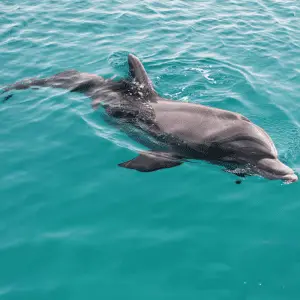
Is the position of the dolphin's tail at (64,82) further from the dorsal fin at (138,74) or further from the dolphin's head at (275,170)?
the dolphin's head at (275,170)

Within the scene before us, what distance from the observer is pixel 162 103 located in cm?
998

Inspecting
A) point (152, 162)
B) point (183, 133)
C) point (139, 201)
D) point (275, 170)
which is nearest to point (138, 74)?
point (183, 133)

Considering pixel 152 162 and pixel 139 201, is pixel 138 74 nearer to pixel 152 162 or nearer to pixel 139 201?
pixel 152 162

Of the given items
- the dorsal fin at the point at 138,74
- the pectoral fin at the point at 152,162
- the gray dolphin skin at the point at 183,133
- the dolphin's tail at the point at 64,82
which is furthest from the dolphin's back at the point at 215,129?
the dolphin's tail at the point at 64,82

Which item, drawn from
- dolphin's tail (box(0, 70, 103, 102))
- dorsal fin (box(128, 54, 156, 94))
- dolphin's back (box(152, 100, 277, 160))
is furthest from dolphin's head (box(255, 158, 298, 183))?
dolphin's tail (box(0, 70, 103, 102))

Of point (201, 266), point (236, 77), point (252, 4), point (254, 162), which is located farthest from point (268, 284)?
point (252, 4)

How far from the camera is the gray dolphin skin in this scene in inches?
321

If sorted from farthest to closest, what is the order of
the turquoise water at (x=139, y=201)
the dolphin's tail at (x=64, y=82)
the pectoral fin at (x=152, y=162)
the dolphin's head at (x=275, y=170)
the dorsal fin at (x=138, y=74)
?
the dolphin's tail at (x=64, y=82) < the dorsal fin at (x=138, y=74) < the pectoral fin at (x=152, y=162) < the dolphin's head at (x=275, y=170) < the turquoise water at (x=139, y=201)

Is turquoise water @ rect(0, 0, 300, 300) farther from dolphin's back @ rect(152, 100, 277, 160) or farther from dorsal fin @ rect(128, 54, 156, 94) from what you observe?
dorsal fin @ rect(128, 54, 156, 94)

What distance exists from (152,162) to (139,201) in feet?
3.45

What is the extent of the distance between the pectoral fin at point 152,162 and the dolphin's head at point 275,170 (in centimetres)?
182

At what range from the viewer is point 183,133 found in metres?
9.02

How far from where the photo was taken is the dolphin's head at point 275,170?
7.57 metres

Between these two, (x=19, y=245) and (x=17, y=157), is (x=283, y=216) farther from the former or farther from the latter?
(x=17, y=157)
